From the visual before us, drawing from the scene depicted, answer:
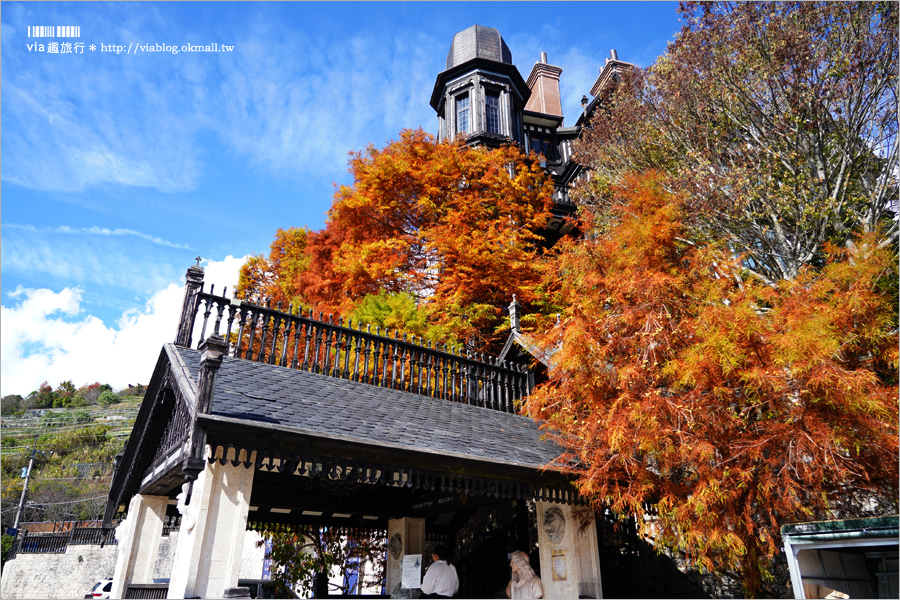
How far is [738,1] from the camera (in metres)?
12.4

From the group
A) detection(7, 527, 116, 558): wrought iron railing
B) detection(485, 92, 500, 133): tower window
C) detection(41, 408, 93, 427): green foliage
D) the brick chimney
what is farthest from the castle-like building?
detection(41, 408, 93, 427): green foliage

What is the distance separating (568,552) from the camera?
9.15 meters

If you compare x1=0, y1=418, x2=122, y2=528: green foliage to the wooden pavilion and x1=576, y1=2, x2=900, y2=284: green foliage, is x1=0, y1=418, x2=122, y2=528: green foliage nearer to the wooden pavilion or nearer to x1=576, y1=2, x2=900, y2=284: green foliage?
the wooden pavilion

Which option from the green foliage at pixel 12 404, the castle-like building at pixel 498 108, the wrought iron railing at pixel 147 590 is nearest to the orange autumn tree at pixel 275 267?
the castle-like building at pixel 498 108

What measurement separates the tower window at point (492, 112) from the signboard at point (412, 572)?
83.8 ft

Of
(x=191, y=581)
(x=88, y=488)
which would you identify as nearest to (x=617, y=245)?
(x=191, y=581)

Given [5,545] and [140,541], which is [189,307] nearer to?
[140,541]

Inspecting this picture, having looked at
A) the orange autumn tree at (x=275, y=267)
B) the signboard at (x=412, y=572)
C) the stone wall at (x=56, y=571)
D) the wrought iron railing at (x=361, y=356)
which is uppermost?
the orange autumn tree at (x=275, y=267)

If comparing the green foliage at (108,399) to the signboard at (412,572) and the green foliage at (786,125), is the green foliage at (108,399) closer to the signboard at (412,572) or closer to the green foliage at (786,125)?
the signboard at (412,572)

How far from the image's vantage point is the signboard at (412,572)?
32.8 feet

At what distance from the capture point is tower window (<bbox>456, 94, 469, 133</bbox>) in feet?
104

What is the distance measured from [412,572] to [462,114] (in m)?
27.4

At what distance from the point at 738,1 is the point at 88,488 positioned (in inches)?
2058

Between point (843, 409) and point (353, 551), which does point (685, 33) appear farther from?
point (353, 551)
